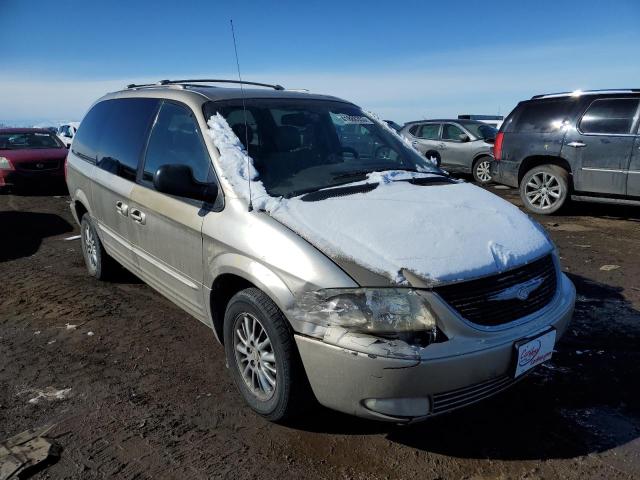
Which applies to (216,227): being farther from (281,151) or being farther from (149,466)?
(149,466)

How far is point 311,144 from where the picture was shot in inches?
136

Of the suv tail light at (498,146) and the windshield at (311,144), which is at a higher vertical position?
the windshield at (311,144)

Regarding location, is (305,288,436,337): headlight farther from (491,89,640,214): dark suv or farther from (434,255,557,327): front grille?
(491,89,640,214): dark suv

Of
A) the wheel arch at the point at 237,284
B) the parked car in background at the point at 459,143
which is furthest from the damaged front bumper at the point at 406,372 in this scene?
the parked car in background at the point at 459,143

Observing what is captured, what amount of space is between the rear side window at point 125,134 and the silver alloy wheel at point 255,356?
1.64m

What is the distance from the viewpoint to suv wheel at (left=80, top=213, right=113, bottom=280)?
486 centimetres

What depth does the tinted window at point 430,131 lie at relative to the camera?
13055 mm

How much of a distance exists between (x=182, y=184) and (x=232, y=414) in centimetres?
134

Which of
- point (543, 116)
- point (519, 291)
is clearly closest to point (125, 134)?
point (519, 291)

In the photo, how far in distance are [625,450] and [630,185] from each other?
5641mm

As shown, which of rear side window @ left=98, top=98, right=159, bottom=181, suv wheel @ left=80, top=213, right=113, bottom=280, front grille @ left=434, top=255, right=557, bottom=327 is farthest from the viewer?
suv wheel @ left=80, top=213, right=113, bottom=280

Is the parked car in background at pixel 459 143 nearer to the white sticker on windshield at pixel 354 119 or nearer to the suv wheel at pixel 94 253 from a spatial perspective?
the white sticker on windshield at pixel 354 119

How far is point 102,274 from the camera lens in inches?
197

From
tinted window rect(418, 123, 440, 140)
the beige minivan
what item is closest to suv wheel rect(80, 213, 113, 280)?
the beige minivan
